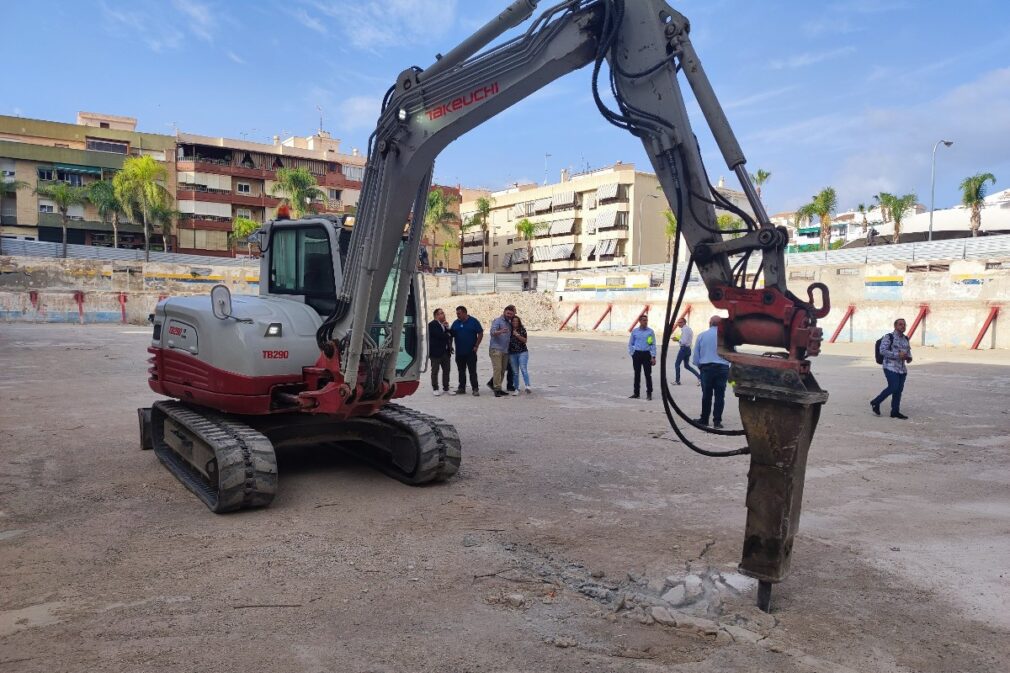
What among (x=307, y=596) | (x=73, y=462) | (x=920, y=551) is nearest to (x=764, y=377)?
(x=920, y=551)

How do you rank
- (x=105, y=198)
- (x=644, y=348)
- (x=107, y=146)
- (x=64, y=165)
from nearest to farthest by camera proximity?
(x=644, y=348) < (x=105, y=198) < (x=64, y=165) < (x=107, y=146)

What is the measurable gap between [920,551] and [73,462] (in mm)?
8796

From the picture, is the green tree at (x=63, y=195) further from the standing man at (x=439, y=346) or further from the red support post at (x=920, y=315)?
the red support post at (x=920, y=315)

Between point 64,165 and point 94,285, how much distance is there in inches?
805

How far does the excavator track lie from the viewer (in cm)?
719

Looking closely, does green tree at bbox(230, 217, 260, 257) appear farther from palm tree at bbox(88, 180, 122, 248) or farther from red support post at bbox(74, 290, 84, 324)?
red support post at bbox(74, 290, 84, 324)

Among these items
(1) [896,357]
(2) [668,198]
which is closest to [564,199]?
(1) [896,357]

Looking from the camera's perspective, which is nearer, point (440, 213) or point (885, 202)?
point (885, 202)

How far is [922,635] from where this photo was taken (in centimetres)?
420

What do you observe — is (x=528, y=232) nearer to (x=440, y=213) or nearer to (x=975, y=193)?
(x=440, y=213)

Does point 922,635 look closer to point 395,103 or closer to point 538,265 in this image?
point 395,103

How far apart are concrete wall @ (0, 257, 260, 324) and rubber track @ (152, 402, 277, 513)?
2998 centimetres

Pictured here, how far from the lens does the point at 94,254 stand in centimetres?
4888

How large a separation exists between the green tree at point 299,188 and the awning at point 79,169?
13585mm
